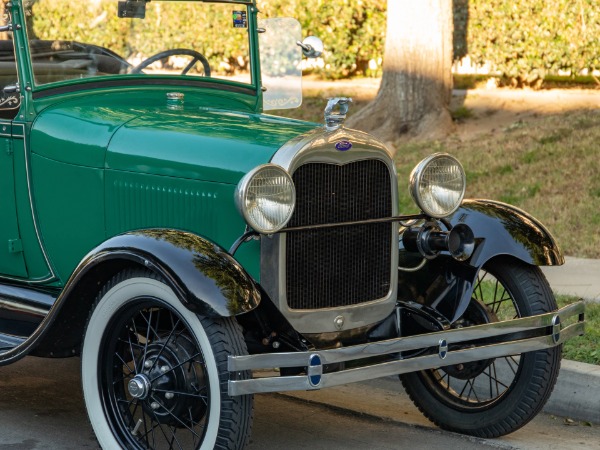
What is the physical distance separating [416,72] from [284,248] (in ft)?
22.6

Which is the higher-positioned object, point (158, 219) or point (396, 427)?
point (158, 219)

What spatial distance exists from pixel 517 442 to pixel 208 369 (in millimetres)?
1534

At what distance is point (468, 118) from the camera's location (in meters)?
11.3

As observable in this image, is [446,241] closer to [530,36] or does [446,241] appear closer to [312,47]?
[312,47]

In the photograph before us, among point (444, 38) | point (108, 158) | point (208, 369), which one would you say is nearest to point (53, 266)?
point (108, 158)

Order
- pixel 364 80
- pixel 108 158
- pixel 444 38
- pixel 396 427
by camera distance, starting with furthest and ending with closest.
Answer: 1. pixel 364 80
2. pixel 444 38
3. pixel 396 427
4. pixel 108 158

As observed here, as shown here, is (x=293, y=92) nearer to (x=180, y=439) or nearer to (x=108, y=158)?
(x=108, y=158)

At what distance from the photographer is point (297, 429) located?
500 centimetres

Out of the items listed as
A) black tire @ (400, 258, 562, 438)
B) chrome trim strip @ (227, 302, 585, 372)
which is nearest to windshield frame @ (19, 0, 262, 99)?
black tire @ (400, 258, 562, 438)

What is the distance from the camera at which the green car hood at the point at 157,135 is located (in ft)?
14.5

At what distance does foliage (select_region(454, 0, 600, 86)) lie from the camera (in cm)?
1111

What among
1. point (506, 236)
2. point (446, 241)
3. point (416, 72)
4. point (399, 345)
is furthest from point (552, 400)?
point (416, 72)

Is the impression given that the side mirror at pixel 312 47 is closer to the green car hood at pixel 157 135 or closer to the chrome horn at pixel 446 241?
the green car hood at pixel 157 135

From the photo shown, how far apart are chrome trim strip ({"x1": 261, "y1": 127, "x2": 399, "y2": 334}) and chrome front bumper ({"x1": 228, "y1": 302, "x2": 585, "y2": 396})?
231 millimetres
